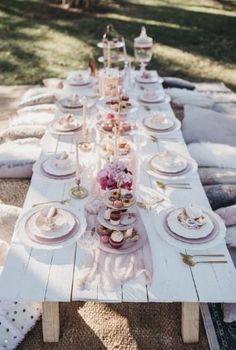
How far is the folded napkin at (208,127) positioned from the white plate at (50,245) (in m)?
2.05

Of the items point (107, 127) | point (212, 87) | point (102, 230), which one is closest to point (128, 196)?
point (102, 230)

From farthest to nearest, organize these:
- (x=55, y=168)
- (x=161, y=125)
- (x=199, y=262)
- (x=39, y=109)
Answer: (x=39, y=109), (x=161, y=125), (x=55, y=168), (x=199, y=262)

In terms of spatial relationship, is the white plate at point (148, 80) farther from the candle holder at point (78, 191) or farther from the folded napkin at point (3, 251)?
the folded napkin at point (3, 251)

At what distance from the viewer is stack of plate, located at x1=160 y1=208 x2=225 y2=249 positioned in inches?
105

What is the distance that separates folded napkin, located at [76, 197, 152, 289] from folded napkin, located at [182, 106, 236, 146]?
2.17 meters

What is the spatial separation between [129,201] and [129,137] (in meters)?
1.34

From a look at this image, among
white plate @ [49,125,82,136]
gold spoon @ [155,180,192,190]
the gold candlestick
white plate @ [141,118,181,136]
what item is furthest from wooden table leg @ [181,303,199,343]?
white plate @ [49,125,82,136]

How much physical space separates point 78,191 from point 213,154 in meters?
1.49

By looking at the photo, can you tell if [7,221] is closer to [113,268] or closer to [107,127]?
[107,127]

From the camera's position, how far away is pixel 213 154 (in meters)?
4.12

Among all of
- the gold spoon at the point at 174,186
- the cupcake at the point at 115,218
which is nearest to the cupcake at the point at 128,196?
the cupcake at the point at 115,218

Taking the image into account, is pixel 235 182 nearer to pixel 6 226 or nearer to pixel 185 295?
pixel 185 295

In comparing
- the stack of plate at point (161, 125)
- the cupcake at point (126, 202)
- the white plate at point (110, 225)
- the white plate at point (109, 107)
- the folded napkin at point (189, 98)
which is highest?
the cupcake at point (126, 202)

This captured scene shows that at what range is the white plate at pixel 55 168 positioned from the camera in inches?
131
